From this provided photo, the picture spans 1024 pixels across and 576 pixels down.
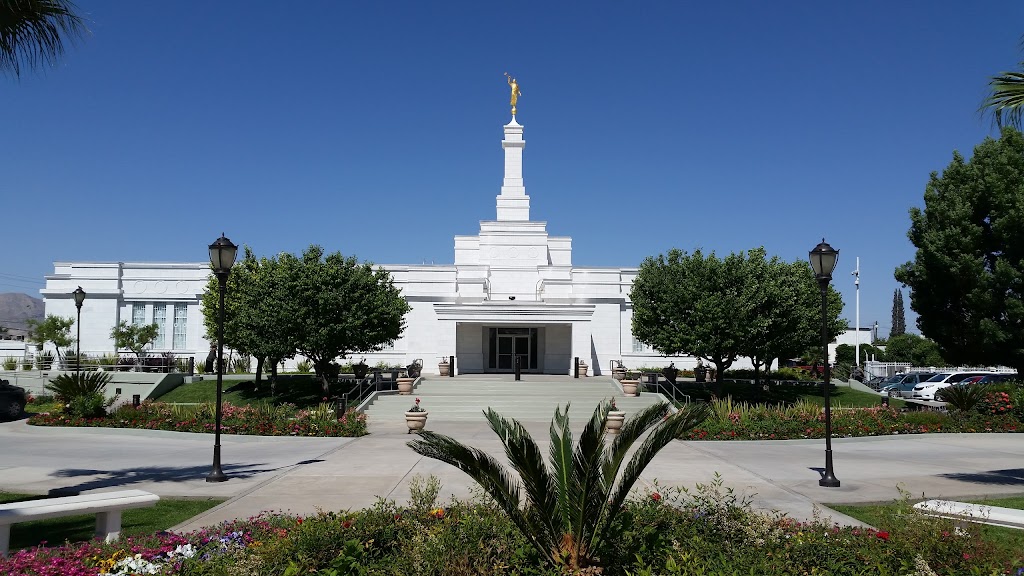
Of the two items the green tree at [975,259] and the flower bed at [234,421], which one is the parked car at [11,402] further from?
the green tree at [975,259]

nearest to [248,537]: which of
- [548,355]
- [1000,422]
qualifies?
[1000,422]

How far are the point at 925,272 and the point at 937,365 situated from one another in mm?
31197

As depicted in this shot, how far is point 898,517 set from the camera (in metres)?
7.36

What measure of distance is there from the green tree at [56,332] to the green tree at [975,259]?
41571 mm

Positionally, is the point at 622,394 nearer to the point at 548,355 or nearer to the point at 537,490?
the point at 548,355

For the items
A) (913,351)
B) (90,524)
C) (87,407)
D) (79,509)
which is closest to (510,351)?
(87,407)

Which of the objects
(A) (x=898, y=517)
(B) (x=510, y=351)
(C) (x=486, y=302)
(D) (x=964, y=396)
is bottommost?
(A) (x=898, y=517)

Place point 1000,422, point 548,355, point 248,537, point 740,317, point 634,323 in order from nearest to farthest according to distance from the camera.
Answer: point 248,537, point 1000,422, point 740,317, point 634,323, point 548,355

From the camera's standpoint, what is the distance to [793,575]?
604 centimetres

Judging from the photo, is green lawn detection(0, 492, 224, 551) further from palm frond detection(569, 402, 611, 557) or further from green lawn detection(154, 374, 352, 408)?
green lawn detection(154, 374, 352, 408)

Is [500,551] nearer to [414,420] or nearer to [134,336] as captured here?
[414,420]

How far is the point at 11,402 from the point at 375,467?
16.7 m

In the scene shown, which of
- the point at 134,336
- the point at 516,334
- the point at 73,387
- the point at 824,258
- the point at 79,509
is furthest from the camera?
A: the point at 134,336

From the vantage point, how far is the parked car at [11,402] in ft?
76.4
